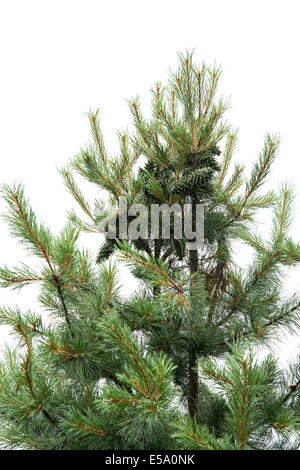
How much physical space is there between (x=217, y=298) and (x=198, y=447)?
84 cm

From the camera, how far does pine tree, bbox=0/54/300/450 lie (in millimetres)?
1563

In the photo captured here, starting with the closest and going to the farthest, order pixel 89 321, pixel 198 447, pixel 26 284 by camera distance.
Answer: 1. pixel 198 447
2. pixel 26 284
3. pixel 89 321

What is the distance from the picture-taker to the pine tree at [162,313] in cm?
156

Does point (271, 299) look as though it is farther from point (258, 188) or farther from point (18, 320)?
point (18, 320)

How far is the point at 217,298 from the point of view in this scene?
7.32ft

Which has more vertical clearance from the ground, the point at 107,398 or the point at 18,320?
the point at 18,320

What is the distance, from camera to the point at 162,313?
2.01 metres

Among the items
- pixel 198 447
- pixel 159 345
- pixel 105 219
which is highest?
pixel 105 219

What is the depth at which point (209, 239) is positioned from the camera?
7.64 feet

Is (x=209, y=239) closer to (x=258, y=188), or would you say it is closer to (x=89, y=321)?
(x=258, y=188)

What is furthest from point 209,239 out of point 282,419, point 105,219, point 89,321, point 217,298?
point 282,419
